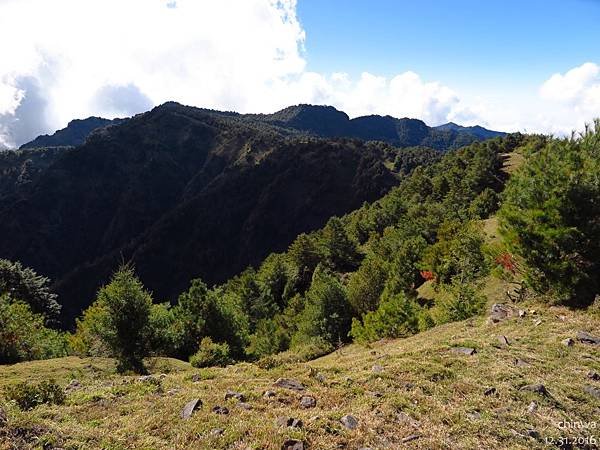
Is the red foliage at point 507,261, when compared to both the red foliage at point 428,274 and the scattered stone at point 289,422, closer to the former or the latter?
the scattered stone at point 289,422

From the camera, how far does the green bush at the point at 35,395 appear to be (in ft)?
44.1

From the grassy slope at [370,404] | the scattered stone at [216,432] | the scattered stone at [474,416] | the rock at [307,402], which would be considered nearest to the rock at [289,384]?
the grassy slope at [370,404]

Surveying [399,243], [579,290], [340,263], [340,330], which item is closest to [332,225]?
[340,263]

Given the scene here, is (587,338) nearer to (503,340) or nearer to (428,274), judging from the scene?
(503,340)

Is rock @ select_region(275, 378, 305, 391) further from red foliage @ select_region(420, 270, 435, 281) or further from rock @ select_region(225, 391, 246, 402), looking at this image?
red foliage @ select_region(420, 270, 435, 281)

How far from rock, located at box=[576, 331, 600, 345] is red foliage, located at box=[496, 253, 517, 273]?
336 inches

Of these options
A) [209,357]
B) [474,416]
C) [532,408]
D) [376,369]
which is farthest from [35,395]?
[209,357]

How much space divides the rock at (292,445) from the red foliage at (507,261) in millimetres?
21664

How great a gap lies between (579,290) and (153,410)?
2264cm

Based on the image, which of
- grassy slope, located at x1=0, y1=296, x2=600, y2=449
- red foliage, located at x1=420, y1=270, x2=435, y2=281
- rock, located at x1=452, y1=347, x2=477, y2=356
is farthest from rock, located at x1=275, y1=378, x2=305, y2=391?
red foliage, located at x1=420, y1=270, x2=435, y2=281

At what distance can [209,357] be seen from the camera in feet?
115

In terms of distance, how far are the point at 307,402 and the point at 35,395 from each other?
950 centimetres

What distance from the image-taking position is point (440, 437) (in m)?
10.7

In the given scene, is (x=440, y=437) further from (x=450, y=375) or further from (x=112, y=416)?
(x=112, y=416)
